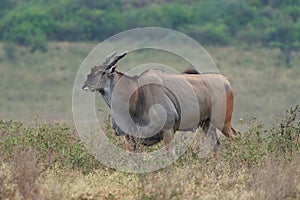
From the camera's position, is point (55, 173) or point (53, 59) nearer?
point (55, 173)

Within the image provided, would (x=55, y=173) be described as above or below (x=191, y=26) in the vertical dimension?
above

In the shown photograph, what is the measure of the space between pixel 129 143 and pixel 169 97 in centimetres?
93

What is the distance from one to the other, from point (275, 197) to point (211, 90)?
3719 mm

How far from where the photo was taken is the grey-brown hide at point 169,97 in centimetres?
1074

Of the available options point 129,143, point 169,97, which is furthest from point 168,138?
point 169,97

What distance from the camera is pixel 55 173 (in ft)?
30.0

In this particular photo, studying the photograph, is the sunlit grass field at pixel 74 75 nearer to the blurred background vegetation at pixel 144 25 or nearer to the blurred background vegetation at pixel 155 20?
the blurred background vegetation at pixel 144 25

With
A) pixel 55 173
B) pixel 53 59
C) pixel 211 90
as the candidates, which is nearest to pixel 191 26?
pixel 53 59

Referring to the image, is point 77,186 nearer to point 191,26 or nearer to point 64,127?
point 64,127

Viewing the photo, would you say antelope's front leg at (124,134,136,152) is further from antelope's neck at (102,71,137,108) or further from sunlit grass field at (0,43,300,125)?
sunlit grass field at (0,43,300,125)

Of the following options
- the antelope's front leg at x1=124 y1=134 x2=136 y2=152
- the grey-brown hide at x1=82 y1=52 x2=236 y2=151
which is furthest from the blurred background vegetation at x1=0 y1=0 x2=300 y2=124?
the antelope's front leg at x1=124 y1=134 x2=136 y2=152

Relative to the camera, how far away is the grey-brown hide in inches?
423

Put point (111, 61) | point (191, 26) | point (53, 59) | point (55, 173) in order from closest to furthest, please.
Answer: point (55, 173) < point (111, 61) < point (53, 59) < point (191, 26)

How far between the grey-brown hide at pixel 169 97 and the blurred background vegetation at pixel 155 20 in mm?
23922
